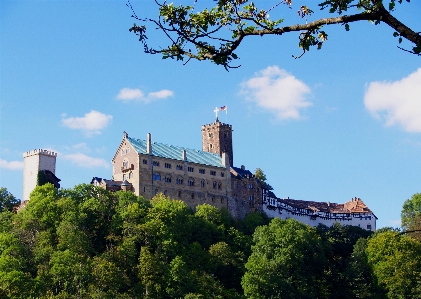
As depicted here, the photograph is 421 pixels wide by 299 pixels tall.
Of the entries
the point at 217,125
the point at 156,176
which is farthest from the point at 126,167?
the point at 217,125

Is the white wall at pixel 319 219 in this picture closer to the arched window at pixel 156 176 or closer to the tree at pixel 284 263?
the tree at pixel 284 263

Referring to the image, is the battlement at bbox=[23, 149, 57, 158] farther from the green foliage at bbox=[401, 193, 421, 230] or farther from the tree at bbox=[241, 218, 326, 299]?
the green foliage at bbox=[401, 193, 421, 230]

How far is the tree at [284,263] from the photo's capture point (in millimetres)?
82562

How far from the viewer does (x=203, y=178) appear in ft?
353

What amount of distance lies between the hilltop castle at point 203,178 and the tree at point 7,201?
11.4m

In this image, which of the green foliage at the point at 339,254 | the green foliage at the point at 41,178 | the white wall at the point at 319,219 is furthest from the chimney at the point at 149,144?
the green foliage at the point at 339,254

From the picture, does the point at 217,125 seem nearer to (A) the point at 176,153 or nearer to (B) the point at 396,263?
(A) the point at 176,153

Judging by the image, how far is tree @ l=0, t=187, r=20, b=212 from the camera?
101 meters

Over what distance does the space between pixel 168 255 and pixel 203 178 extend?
24.0 m

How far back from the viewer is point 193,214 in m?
98.9

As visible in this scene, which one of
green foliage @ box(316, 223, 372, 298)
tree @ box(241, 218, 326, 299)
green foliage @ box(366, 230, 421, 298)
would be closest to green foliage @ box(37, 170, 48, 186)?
tree @ box(241, 218, 326, 299)

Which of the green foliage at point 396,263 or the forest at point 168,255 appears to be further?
the green foliage at point 396,263

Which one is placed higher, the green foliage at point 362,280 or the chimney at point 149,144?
the chimney at point 149,144

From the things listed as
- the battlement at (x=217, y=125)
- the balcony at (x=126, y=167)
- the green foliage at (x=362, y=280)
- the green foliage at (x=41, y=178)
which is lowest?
the green foliage at (x=362, y=280)
